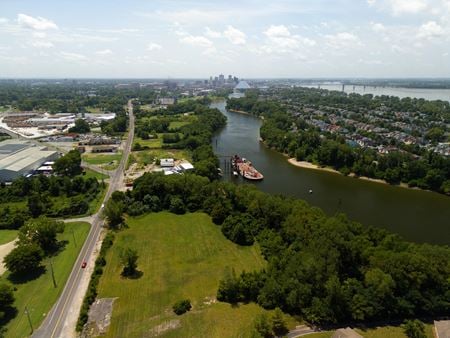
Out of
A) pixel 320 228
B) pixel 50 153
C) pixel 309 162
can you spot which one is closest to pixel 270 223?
pixel 320 228

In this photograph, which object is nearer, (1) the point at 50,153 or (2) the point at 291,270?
(2) the point at 291,270

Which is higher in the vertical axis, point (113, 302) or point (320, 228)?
point (320, 228)

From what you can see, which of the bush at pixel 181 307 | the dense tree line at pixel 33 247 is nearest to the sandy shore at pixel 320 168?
the bush at pixel 181 307

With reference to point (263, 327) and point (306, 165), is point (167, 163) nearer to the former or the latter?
point (306, 165)

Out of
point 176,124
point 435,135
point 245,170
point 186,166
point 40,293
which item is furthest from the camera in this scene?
point 176,124

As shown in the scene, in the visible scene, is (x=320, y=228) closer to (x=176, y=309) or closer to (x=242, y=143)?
(x=176, y=309)

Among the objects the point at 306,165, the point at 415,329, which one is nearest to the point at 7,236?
the point at 415,329

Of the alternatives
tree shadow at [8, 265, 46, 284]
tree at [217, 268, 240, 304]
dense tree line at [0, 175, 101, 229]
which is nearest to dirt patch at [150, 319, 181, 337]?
tree at [217, 268, 240, 304]
